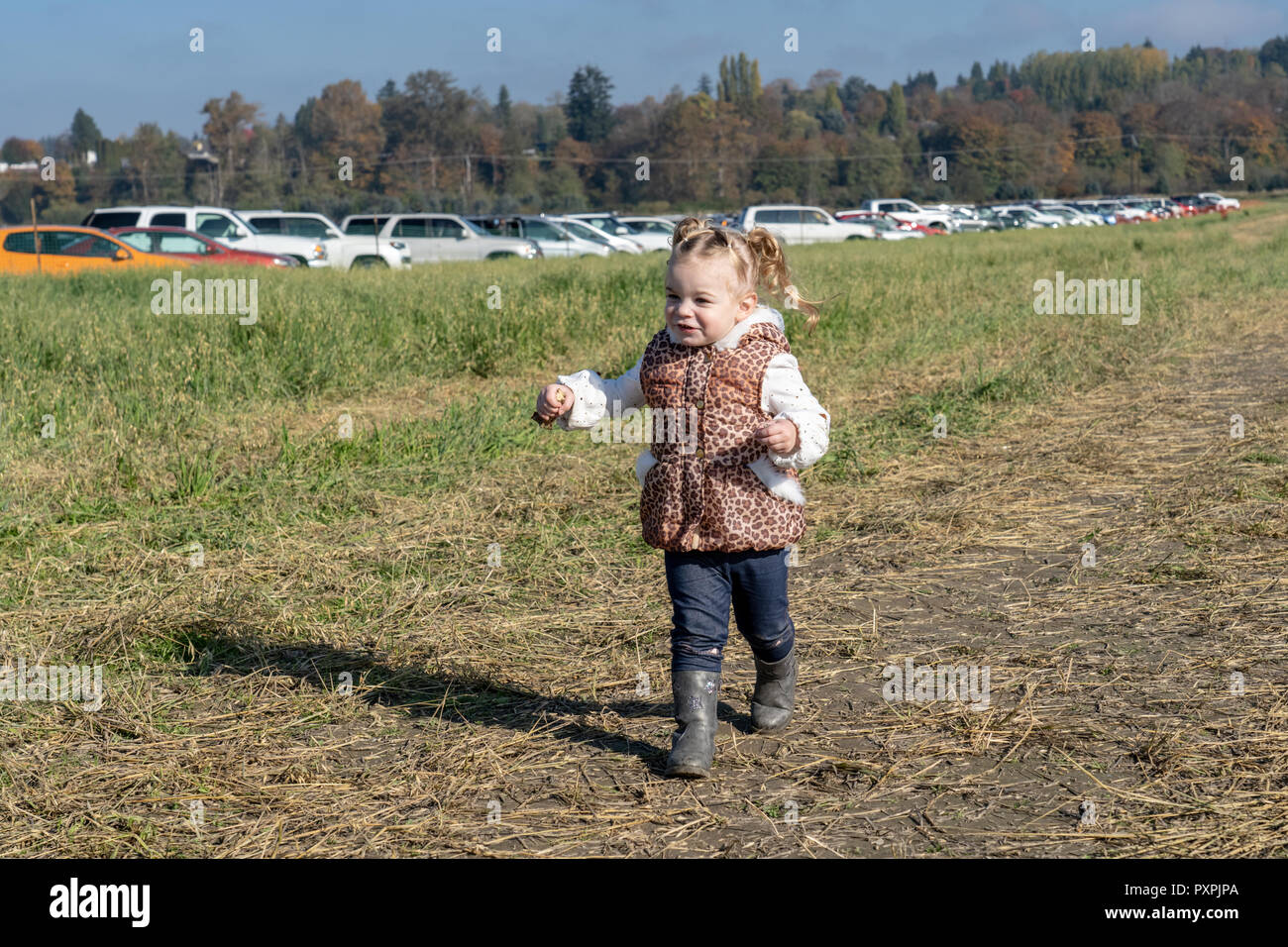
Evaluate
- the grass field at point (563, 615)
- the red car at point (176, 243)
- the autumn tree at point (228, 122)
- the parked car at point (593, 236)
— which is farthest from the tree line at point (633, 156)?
Result: the grass field at point (563, 615)

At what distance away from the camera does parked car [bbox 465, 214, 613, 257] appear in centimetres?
2686

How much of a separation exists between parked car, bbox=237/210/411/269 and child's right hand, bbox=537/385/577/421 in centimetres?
2151

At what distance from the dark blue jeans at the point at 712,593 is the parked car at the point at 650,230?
28.1 m

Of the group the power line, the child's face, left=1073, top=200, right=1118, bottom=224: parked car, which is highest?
the power line

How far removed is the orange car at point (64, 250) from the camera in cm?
1759

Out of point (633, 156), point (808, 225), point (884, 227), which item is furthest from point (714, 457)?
point (633, 156)

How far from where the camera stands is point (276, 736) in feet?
10.3

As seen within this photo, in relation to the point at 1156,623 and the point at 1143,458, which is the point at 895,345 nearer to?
the point at 1143,458

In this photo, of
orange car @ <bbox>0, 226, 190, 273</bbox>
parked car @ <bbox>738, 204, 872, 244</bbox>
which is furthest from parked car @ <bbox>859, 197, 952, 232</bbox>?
orange car @ <bbox>0, 226, 190, 273</bbox>

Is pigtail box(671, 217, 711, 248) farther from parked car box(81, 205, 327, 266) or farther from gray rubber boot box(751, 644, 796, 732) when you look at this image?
parked car box(81, 205, 327, 266)

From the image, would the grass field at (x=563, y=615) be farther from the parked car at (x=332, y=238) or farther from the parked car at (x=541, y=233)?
the parked car at (x=541, y=233)

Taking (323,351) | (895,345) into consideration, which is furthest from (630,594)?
(895,345)

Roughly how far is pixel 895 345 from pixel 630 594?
21.6 feet
